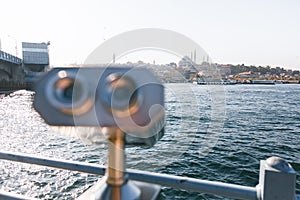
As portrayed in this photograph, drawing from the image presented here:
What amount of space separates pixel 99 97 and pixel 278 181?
80cm

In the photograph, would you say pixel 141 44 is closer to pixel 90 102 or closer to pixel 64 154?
pixel 90 102

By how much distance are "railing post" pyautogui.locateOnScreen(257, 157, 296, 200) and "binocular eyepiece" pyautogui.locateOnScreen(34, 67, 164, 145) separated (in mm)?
574

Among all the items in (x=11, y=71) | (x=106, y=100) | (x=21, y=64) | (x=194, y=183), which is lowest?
(x=194, y=183)

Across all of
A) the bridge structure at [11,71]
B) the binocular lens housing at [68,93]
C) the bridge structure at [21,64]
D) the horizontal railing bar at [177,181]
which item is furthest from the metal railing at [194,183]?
the bridge structure at [11,71]

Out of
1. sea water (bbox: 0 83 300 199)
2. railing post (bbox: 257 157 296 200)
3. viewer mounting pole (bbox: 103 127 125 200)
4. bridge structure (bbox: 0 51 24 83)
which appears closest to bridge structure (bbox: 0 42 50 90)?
bridge structure (bbox: 0 51 24 83)

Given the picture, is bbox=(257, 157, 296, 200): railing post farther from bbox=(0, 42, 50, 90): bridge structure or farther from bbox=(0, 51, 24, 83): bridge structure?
bbox=(0, 51, 24, 83): bridge structure

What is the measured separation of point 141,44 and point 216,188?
712 millimetres

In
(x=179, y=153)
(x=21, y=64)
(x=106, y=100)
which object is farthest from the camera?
(x=21, y=64)

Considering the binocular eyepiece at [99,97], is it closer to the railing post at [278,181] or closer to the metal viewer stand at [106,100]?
the metal viewer stand at [106,100]

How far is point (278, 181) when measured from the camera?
106 centimetres

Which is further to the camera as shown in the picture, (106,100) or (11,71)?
(11,71)

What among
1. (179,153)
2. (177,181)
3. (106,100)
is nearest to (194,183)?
(177,181)

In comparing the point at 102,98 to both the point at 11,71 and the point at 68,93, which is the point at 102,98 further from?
the point at 11,71

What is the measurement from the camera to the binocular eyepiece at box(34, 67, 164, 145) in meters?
0.82
